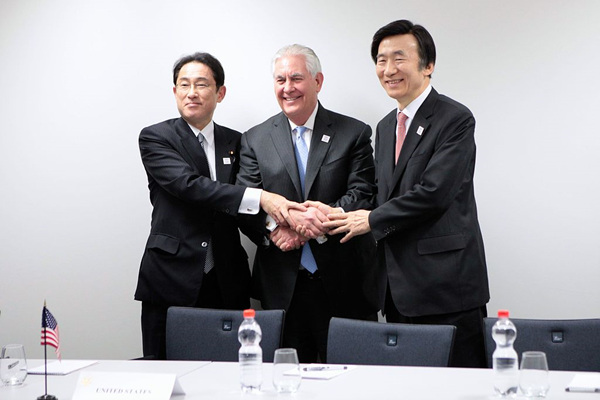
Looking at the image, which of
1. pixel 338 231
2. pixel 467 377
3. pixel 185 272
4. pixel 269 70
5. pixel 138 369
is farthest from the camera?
pixel 269 70

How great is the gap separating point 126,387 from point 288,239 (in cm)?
188

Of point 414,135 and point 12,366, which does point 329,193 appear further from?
point 12,366

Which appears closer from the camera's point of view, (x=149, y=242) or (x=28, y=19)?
(x=149, y=242)

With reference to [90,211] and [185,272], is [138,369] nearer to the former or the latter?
[185,272]

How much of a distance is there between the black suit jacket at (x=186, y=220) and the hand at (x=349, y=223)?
0.54 metres

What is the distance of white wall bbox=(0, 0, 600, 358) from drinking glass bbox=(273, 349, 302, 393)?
2.45 meters

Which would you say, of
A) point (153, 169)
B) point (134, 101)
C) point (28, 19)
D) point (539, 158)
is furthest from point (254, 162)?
point (28, 19)

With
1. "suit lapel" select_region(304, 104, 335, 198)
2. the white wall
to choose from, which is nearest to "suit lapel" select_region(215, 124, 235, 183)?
the white wall

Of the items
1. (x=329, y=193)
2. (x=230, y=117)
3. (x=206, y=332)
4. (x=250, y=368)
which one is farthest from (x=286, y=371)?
(x=230, y=117)

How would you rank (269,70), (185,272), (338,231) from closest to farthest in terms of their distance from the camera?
(338,231)
(185,272)
(269,70)

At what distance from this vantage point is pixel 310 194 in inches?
169

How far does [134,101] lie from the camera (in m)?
5.02

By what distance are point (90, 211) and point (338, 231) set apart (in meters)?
1.89

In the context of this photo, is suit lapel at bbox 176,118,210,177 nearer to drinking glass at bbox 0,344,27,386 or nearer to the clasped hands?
the clasped hands
